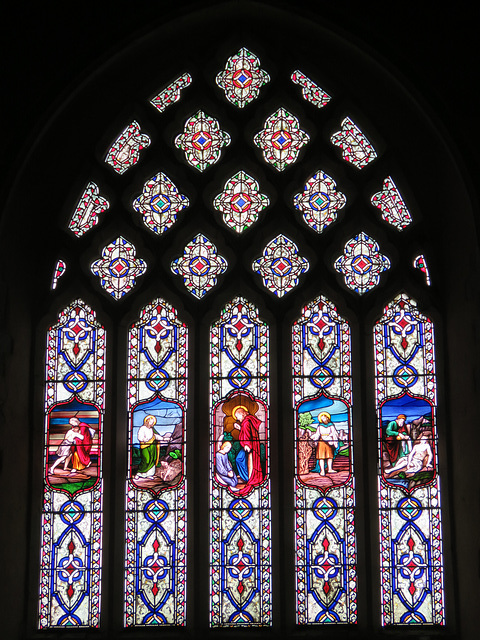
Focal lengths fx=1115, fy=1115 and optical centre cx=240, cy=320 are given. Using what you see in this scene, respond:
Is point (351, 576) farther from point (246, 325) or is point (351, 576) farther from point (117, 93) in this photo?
point (117, 93)

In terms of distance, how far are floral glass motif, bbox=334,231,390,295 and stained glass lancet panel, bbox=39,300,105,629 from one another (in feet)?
6.05

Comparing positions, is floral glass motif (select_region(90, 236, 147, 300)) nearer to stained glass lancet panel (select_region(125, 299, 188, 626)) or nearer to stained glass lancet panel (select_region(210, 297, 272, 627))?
stained glass lancet panel (select_region(125, 299, 188, 626))

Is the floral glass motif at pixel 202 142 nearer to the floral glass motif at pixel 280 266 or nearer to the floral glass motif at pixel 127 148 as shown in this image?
the floral glass motif at pixel 127 148

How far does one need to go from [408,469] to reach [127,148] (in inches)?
126

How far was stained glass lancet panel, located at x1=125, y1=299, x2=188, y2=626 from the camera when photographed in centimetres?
761

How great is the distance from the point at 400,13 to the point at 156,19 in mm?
1689

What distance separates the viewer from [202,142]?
8484mm

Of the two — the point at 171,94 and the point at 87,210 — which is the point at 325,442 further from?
the point at 171,94

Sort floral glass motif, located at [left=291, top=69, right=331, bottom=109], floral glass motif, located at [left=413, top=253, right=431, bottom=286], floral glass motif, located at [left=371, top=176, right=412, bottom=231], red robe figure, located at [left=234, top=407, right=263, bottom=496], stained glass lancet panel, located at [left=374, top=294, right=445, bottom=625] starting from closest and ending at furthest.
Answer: stained glass lancet panel, located at [left=374, top=294, right=445, bottom=625]
red robe figure, located at [left=234, top=407, right=263, bottom=496]
floral glass motif, located at [left=413, top=253, right=431, bottom=286]
floral glass motif, located at [left=371, top=176, right=412, bottom=231]
floral glass motif, located at [left=291, top=69, right=331, bottom=109]

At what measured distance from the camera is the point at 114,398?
7.93 m

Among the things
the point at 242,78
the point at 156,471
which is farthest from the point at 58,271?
the point at 242,78

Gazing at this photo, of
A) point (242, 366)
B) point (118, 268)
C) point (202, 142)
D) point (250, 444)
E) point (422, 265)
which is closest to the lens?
point (250, 444)

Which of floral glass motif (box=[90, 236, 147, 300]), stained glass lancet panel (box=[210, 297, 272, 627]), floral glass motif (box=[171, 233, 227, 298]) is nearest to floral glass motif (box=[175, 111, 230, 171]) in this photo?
floral glass motif (box=[171, 233, 227, 298])

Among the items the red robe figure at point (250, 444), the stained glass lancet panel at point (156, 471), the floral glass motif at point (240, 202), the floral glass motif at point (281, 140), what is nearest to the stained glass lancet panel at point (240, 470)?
the red robe figure at point (250, 444)
